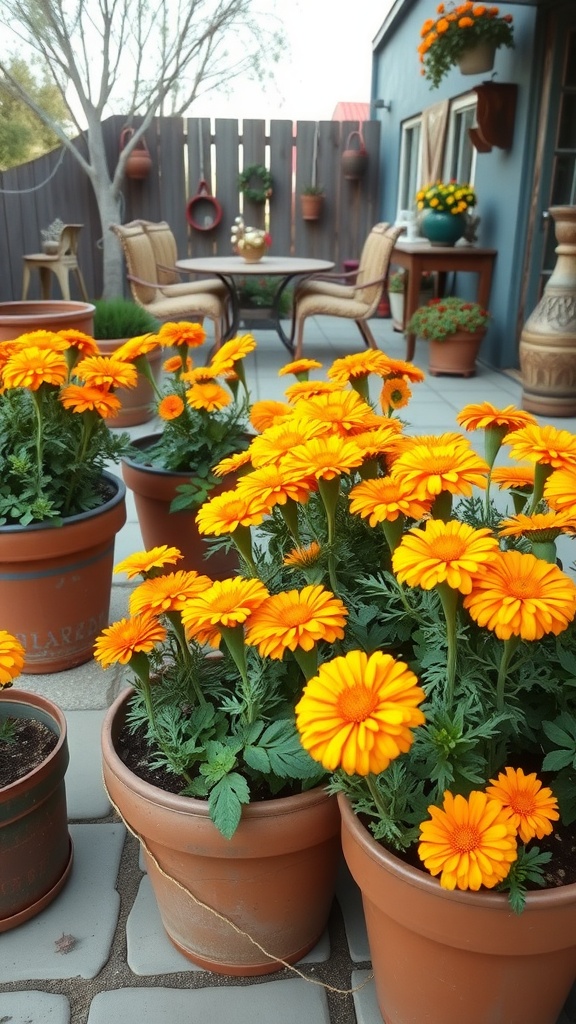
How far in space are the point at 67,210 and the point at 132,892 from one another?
7.33 meters

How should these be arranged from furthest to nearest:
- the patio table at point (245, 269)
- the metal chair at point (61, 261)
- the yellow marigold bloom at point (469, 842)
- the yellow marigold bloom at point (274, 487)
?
the metal chair at point (61, 261), the patio table at point (245, 269), the yellow marigold bloom at point (274, 487), the yellow marigold bloom at point (469, 842)

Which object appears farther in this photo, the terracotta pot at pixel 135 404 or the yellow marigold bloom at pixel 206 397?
the terracotta pot at pixel 135 404

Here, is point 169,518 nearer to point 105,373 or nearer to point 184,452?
point 184,452

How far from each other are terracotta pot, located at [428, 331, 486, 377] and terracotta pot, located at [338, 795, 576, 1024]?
4.28m

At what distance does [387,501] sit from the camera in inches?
34.8

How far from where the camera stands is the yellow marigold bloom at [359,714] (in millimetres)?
638

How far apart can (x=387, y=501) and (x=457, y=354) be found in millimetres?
4269

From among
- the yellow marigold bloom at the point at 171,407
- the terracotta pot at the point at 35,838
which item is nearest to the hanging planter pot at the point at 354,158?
the yellow marigold bloom at the point at 171,407

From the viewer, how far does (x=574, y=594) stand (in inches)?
30.0

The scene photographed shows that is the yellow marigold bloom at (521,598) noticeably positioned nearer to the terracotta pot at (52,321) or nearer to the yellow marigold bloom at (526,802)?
the yellow marigold bloom at (526,802)

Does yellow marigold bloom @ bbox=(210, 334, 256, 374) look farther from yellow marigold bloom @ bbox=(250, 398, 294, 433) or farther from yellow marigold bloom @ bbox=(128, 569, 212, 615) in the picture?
yellow marigold bloom @ bbox=(128, 569, 212, 615)

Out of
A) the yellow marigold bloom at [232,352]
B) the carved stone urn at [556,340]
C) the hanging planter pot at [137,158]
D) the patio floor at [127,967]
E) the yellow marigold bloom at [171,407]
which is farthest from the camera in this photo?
the hanging planter pot at [137,158]

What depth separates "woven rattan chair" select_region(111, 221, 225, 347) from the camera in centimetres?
502

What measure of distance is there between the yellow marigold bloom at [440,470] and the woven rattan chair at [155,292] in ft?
14.3
